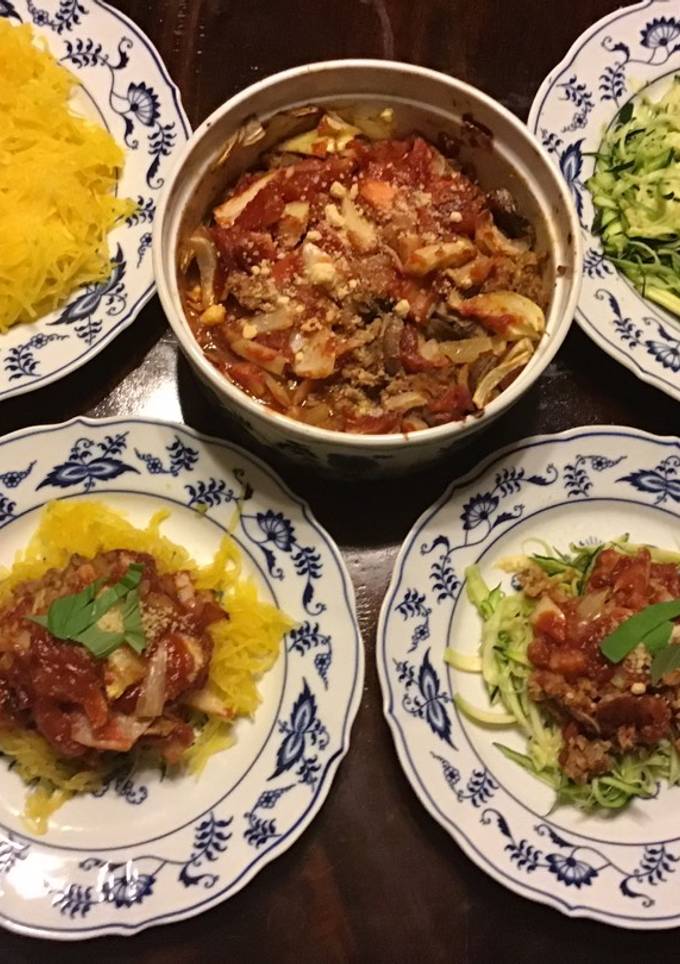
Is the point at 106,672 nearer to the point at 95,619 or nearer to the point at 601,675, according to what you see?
the point at 95,619

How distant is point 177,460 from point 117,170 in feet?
2.33

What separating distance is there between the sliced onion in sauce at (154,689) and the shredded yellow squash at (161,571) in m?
0.12

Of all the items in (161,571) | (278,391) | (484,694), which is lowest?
(484,694)

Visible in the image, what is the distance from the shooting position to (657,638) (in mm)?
1850

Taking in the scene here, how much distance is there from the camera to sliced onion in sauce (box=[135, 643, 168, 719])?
1769 millimetres

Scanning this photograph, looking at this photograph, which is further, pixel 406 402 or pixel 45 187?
pixel 45 187

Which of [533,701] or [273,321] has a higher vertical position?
[273,321]

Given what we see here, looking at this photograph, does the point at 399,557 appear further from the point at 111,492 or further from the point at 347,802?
the point at 111,492

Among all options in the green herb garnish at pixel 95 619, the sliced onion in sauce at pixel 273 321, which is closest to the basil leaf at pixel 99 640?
the green herb garnish at pixel 95 619

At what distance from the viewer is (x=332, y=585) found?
74.7 inches

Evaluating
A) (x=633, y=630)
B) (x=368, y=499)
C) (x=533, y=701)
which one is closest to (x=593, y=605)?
(x=633, y=630)

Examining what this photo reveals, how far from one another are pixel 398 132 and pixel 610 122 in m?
0.59

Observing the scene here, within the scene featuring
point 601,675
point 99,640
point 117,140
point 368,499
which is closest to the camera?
point 99,640

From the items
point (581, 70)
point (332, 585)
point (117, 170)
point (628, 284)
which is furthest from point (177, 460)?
point (581, 70)
